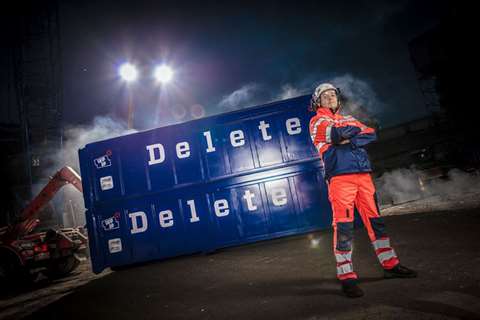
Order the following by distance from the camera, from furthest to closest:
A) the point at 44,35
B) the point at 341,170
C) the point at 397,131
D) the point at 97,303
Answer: the point at 397,131 < the point at 44,35 < the point at 97,303 < the point at 341,170

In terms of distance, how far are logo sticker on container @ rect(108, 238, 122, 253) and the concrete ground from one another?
1.48 feet

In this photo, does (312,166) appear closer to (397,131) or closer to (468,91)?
(468,91)

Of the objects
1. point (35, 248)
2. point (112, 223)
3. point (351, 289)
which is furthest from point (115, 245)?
point (351, 289)

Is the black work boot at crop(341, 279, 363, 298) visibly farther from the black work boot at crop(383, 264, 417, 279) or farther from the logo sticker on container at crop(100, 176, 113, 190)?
the logo sticker on container at crop(100, 176, 113, 190)

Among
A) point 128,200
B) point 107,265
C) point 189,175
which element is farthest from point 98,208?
point 189,175

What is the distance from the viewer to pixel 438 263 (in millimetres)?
2920

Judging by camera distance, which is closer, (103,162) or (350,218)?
(350,218)

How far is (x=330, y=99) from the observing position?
3.04m

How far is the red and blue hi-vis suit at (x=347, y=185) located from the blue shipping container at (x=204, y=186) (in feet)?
7.85

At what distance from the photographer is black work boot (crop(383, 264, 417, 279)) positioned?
8.86ft

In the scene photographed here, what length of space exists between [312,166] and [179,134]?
2.66 meters

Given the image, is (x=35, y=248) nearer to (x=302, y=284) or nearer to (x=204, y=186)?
(x=204, y=186)

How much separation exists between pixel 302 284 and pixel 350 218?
3.14ft

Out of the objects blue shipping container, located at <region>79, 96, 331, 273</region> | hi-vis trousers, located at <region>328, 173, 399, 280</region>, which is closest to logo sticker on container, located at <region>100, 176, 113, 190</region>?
blue shipping container, located at <region>79, 96, 331, 273</region>
